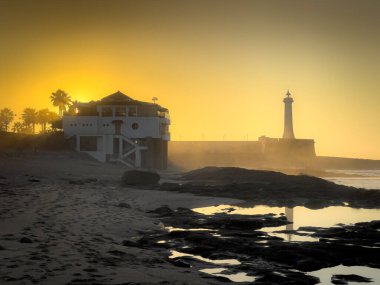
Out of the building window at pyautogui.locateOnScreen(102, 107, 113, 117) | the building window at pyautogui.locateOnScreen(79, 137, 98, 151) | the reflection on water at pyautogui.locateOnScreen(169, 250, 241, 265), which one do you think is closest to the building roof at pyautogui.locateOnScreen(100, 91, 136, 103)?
the building window at pyautogui.locateOnScreen(102, 107, 113, 117)

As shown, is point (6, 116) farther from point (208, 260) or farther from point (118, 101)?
point (208, 260)

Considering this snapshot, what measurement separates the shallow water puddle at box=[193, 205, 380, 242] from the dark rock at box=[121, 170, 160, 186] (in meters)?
11.2

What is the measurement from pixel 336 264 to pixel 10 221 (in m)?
9.24

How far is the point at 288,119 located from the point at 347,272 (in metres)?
98.9

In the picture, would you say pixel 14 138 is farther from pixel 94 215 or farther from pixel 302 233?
pixel 302 233

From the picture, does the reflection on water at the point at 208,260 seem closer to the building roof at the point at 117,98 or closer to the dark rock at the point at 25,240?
the dark rock at the point at 25,240

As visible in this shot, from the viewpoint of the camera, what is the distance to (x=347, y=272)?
10.5m

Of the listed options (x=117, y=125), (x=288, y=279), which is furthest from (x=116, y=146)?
(x=288, y=279)

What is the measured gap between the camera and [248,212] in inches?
875

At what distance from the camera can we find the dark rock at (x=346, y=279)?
9.61 meters

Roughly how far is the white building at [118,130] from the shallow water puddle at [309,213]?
35482 mm

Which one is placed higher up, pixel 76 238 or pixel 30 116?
pixel 30 116

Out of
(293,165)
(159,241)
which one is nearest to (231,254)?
(159,241)

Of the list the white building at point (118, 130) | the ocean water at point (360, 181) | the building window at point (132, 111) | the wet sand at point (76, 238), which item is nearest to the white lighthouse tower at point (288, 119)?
the ocean water at point (360, 181)
